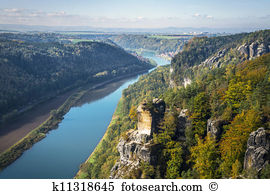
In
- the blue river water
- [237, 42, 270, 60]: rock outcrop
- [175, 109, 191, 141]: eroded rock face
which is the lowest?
the blue river water

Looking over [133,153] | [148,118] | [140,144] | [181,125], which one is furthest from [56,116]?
[181,125]

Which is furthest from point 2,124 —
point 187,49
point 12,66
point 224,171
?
point 187,49

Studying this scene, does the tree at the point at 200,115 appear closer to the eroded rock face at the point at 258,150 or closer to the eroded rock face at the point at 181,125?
the eroded rock face at the point at 181,125

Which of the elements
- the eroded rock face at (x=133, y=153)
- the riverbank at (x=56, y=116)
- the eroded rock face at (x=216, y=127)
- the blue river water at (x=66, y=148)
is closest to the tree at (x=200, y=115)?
the eroded rock face at (x=216, y=127)

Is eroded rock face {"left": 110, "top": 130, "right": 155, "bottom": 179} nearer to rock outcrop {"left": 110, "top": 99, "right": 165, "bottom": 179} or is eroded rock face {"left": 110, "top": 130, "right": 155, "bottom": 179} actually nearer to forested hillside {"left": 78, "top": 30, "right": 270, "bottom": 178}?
rock outcrop {"left": 110, "top": 99, "right": 165, "bottom": 179}

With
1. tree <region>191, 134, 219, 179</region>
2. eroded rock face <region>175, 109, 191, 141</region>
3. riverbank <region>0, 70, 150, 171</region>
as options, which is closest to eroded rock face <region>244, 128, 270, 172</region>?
tree <region>191, 134, 219, 179</region>
